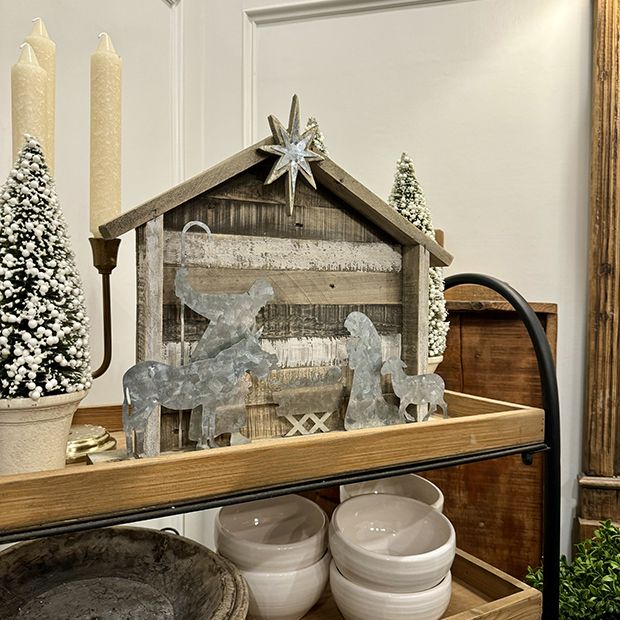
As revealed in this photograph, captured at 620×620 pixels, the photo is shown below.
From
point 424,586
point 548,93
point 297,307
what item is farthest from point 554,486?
point 548,93

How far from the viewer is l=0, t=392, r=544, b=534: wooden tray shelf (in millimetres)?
504

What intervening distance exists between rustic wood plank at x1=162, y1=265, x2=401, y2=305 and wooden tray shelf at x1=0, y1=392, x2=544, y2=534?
0.18m

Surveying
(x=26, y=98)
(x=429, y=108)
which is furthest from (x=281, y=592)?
(x=429, y=108)

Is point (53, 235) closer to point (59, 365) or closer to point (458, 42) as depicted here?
point (59, 365)

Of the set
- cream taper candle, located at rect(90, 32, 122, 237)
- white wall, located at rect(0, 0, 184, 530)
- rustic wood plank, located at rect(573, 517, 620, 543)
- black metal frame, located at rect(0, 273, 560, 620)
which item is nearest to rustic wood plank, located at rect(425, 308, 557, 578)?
rustic wood plank, located at rect(573, 517, 620, 543)

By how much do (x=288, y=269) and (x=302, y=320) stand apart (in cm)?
7

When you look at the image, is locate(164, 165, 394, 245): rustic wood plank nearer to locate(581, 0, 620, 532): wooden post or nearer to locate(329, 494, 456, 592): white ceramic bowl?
locate(329, 494, 456, 592): white ceramic bowl

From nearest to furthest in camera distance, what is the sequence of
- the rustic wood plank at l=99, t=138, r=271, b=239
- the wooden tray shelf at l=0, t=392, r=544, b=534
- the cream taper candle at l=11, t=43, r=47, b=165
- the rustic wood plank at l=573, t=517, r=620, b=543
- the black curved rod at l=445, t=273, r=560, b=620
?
the wooden tray shelf at l=0, t=392, r=544, b=534 < the rustic wood plank at l=99, t=138, r=271, b=239 < the cream taper candle at l=11, t=43, r=47, b=165 < the black curved rod at l=445, t=273, r=560, b=620 < the rustic wood plank at l=573, t=517, r=620, b=543

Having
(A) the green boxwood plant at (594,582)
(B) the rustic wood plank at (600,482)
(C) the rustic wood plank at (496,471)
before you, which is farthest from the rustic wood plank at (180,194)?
(B) the rustic wood plank at (600,482)

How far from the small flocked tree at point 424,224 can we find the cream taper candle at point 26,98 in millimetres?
532

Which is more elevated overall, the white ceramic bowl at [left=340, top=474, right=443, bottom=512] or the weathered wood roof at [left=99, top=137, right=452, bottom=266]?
the weathered wood roof at [left=99, top=137, right=452, bottom=266]

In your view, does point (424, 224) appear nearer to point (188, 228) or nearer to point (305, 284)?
point (305, 284)

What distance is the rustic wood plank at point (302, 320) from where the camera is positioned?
66cm

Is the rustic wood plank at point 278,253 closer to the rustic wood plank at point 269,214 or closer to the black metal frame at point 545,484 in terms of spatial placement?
the rustic wood plank at point 269,214
